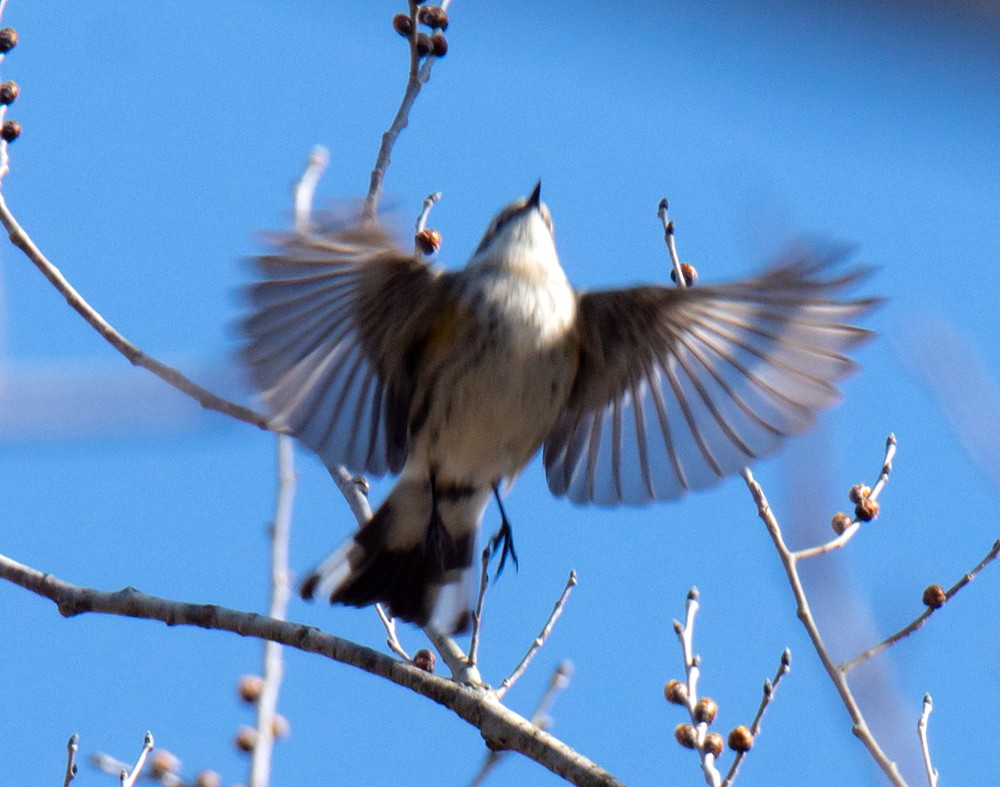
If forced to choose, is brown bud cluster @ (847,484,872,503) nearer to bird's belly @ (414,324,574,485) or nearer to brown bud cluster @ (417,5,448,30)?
bird's belly @ (414,324,574,485)

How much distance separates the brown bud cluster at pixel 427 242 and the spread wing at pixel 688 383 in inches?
22.4

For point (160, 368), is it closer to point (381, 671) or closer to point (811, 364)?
point (381, 671)

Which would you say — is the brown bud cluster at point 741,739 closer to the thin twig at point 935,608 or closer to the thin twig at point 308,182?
the thin twig at point 935,608

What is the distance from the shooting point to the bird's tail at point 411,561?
4.88 meters

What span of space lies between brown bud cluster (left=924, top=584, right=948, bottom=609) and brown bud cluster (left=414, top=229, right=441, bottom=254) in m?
2.06

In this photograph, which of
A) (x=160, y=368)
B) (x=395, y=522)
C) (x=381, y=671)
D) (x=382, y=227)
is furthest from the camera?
(x=395, y=522)

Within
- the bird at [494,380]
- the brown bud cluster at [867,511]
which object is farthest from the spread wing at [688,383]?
the brown bud cluster at [867,511]

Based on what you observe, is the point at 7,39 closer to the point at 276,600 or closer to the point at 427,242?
the point at 427,242

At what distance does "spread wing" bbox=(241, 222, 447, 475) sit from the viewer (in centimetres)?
462

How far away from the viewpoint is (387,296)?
486 centimetres

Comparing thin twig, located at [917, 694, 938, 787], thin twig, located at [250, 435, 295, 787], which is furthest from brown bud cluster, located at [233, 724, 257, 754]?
thin twig, located at [917, 694, 938, 787]

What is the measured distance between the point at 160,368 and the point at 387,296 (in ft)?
3.47

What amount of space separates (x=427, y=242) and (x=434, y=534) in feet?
3.54

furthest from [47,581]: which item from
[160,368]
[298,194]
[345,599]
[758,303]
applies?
[758,303]
